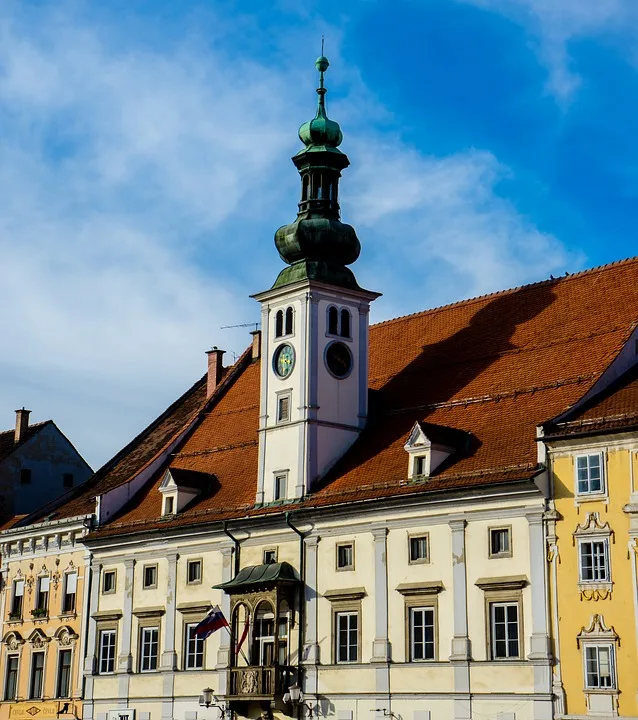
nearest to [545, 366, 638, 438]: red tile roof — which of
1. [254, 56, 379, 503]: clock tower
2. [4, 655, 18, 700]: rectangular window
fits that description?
[254, 56, 379, 503]: clock tower

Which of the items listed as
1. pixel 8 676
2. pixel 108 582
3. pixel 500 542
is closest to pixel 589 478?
pixel 500 542

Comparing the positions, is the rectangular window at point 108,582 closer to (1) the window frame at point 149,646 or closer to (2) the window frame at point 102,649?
(2) the window frame at point 102,649

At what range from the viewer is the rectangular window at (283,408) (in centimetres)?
4850

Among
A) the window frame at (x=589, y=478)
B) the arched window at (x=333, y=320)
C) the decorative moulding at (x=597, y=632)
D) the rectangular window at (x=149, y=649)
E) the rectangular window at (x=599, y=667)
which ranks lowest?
the rectangular window at (x=599, y=667)

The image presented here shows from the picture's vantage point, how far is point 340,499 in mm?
44688

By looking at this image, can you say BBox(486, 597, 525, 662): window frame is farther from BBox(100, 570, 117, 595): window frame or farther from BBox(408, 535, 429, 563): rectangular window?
BBox(100, 570, 117, 595): window frame

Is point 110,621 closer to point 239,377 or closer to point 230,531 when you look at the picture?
point 230,531

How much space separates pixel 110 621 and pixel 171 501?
5.20 metres

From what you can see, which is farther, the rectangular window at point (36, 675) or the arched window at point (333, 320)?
the rectangular window at point (36, 675)

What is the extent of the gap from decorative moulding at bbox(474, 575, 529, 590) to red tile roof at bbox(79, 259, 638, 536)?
274 cm

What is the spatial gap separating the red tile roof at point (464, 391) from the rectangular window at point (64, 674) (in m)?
5.19

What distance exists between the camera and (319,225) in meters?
49.5

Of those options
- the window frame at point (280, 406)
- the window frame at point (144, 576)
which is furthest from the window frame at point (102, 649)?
the window frame at point (280, 406)

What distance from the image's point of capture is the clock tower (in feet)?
156
